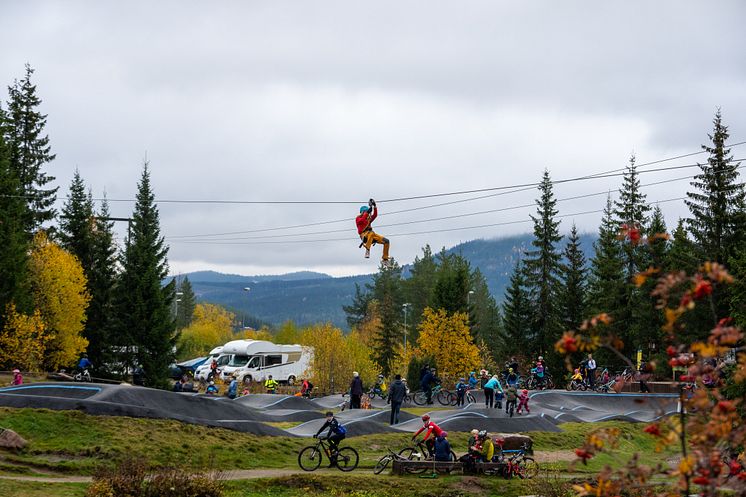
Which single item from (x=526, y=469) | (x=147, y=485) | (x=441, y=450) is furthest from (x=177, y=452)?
(x=526, y=469)

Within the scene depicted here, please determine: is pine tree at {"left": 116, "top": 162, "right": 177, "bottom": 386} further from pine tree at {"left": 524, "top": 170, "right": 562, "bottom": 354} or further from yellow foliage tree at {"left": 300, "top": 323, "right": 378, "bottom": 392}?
pine tree at {"left": 524, "top": 170, "right": 562, "bottom": 354}

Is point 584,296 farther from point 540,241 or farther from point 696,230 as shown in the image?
point 696,230

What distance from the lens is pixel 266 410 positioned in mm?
41969

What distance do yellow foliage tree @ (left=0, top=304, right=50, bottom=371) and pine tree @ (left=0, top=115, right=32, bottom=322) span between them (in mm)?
907

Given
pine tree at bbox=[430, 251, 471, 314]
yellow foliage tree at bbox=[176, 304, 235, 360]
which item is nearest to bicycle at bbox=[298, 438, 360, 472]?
pine tree at bbox=[430, 251, 471, 314]

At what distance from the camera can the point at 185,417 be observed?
2992cm

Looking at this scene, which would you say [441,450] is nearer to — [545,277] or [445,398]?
[445,398]

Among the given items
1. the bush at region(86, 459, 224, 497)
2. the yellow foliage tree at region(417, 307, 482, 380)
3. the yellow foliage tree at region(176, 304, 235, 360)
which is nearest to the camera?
the bush at region(86, 459, 224, 497)

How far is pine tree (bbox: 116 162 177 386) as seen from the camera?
191ft

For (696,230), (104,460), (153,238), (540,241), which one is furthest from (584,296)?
(104,460)

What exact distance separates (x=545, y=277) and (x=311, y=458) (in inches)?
2078

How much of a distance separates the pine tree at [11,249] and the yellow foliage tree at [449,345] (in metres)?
31.0

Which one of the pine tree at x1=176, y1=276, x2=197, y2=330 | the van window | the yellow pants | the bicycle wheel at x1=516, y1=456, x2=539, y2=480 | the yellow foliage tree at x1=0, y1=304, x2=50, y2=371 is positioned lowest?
the bicycle wheel at x1=516, y1=456, x2=539, y2=480

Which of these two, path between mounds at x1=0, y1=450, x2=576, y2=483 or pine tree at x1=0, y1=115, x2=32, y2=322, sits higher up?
pine tree at x1=0, y1=115, x2=32, y2=322
